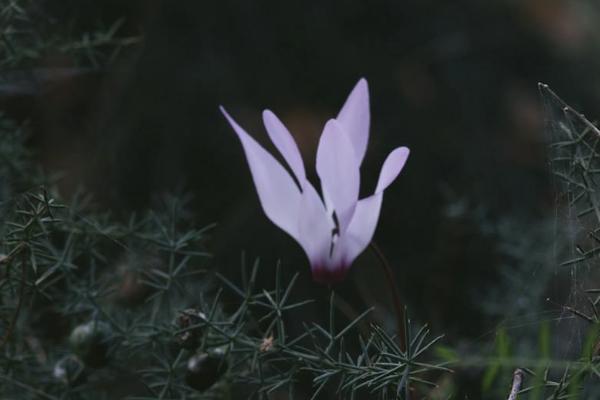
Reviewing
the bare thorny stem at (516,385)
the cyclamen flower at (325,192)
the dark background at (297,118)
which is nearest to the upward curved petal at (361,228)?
the cyclamen flower at (325,192)

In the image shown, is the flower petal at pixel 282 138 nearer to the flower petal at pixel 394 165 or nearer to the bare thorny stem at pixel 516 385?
the flower petal at pixel 394 165

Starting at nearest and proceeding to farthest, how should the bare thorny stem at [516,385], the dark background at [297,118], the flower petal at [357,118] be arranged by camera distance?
the bare thorny stem at [516,385]
the flower petal at [357,118]
the dark background at [297,118]

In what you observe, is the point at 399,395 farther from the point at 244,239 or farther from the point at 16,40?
the point at 244,239

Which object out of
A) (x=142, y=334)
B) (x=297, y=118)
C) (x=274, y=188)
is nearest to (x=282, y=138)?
(x=274, y=188)

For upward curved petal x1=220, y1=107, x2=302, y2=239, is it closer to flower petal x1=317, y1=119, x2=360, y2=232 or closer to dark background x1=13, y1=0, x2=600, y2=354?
flower petal x1=317, y1=119, x2=360, y2=232

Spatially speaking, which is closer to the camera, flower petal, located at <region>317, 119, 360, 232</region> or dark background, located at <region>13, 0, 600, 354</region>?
flower petal, located at <region>317, 119, 360, 232</region>

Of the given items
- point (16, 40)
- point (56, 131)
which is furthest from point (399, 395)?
point (56, 131)

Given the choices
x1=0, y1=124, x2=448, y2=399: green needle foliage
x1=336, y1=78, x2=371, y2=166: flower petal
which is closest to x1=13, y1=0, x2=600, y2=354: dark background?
x1=0, y1=124, x2=448, y2=399: green needle foliage
